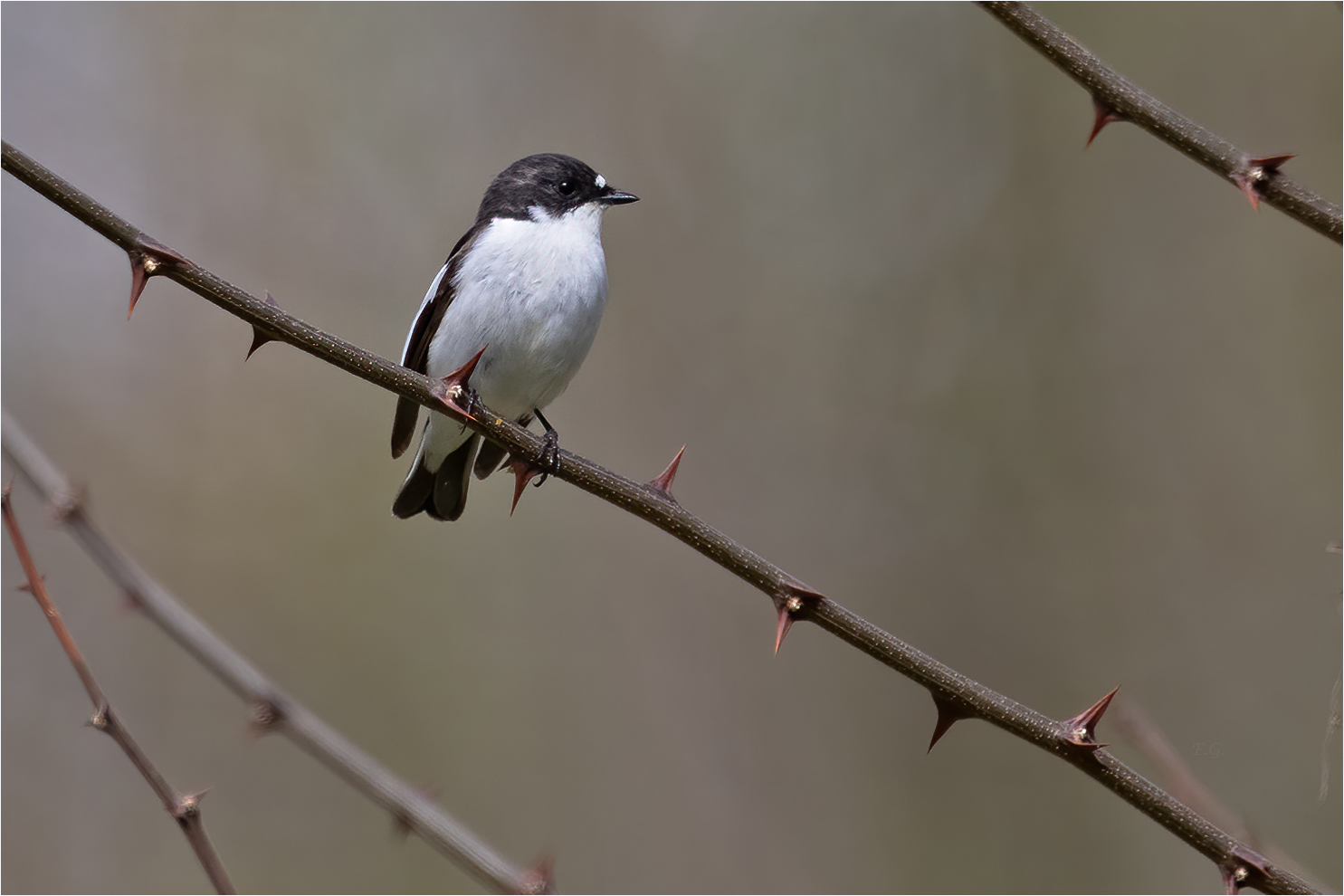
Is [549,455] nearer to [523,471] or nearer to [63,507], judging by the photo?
[523,471]

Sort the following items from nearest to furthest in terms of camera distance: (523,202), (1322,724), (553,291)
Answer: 1. (553,291)
2. (523,202)
3. (1322,724)

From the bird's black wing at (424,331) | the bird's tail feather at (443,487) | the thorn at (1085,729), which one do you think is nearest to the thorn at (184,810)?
the thorn at (1085,729)

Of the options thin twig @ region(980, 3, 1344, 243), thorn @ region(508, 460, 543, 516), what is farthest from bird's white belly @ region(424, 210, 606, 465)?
thin twig @ region(980, 3, 1344, 243)

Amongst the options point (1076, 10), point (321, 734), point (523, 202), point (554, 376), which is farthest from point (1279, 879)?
point (1076, 10)

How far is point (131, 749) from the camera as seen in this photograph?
2.02m

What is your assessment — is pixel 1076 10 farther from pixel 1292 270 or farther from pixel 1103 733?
pixel 1103 733

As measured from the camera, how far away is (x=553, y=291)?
495 centimetres

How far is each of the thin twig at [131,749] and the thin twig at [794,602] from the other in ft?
1.99

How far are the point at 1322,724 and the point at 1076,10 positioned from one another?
5.86 meters

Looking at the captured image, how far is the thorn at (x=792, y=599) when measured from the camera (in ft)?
8.14

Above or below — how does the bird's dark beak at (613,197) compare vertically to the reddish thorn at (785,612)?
above

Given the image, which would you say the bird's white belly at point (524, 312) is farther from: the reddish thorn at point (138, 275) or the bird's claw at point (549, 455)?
the reddish thorn at point (138, 275)

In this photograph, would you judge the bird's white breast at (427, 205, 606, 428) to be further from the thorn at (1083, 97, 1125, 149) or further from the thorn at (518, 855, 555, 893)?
the thorn at (518, 855, 555, 893)

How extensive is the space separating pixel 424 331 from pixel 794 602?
3.33 m
